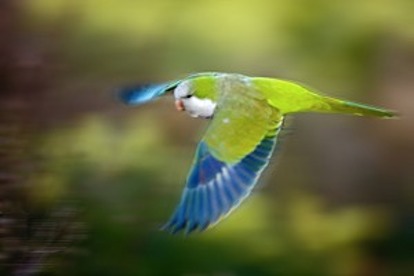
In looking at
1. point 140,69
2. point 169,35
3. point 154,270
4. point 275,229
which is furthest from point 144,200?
point 169,35

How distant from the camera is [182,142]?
19.5 ft

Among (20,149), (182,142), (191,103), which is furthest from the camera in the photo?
(182,142)

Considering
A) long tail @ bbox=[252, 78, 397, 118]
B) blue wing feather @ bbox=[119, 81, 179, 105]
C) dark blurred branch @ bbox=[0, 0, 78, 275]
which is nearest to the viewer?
long tail @ bbox=[252, 78, 397, 118]

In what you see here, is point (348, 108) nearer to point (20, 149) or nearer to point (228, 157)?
point (228, 157)

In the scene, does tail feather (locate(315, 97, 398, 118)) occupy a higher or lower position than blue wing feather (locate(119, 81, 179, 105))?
lower

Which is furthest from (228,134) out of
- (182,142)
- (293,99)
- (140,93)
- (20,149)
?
(182,142)

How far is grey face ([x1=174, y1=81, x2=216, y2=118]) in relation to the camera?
3.50 m

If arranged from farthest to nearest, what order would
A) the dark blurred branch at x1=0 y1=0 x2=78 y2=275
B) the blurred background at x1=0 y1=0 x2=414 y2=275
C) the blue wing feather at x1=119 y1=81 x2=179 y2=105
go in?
the blurred background at x1=0 y1=0 x2=414 y2=275, the dark blurred branch at x1=0 y1=0 x2=78 y2=275, the blue wing feather at x1=119 y1=81 x2=179 y2=105

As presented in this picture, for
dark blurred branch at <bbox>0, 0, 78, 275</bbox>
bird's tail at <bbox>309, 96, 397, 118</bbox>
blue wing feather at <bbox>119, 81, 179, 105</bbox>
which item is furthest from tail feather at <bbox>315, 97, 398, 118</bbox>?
dark blurred branch at <bbox>0, 0, 78, 275</bbox>

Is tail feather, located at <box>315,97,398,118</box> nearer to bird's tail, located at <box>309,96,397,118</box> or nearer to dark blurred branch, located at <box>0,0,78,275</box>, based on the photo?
bird's tail, located at <box>309,96,397,118</box>

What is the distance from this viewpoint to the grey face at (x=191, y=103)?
11.5ft

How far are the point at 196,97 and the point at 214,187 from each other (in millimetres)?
208

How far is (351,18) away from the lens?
7000 mm

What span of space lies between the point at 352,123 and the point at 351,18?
2.24 ft
